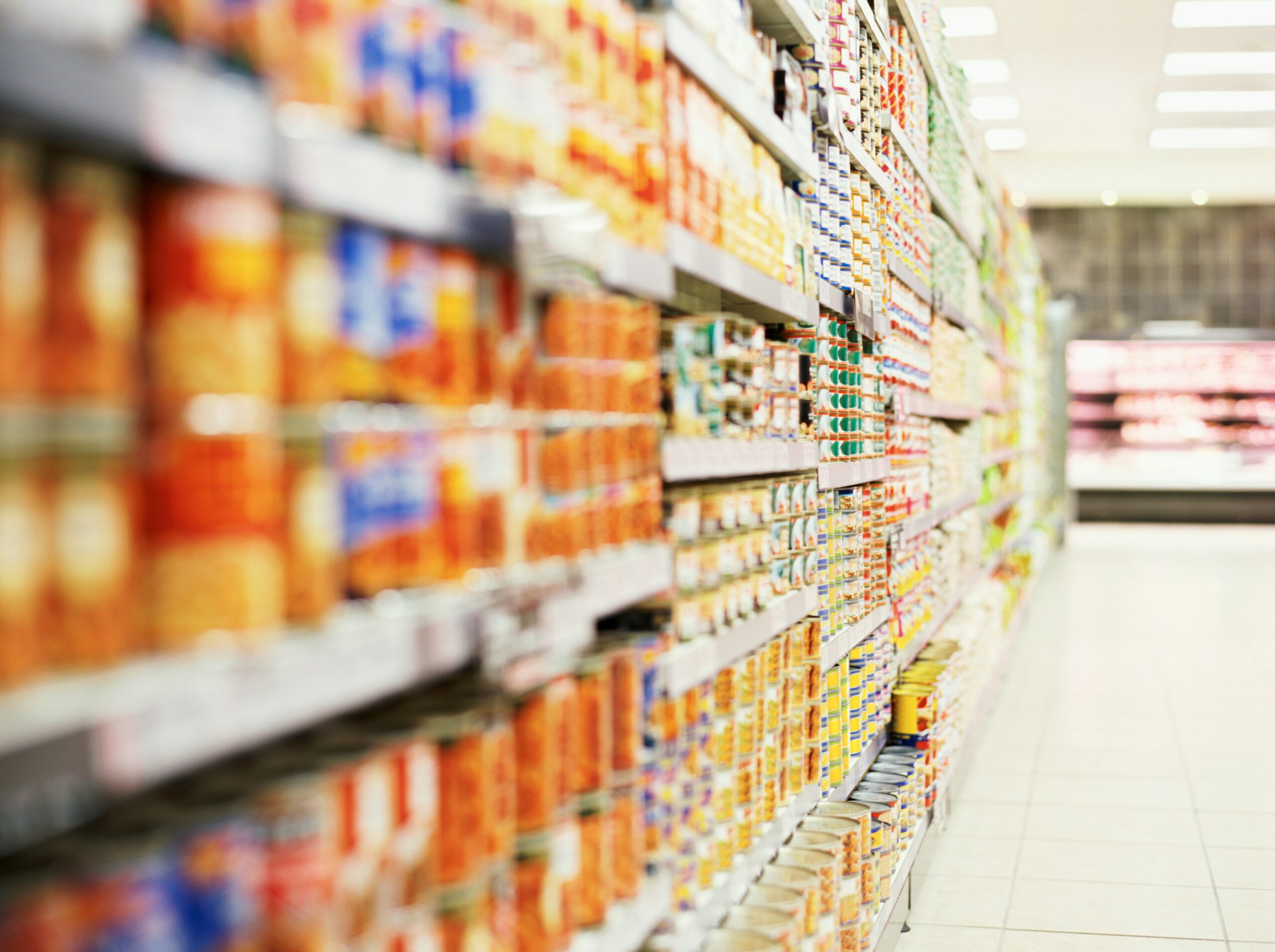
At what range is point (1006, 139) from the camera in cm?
1330

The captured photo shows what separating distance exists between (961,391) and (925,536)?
133cm

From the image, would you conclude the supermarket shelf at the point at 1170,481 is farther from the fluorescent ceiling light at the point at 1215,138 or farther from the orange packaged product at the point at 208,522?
the orange packaged product at the point at 208,522

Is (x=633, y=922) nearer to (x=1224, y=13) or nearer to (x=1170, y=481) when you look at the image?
(x=1224, y=13)

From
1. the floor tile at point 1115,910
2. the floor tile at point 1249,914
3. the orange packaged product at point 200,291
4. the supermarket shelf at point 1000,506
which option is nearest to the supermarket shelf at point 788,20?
the orange packaged product at point 200,291

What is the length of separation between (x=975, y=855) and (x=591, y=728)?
286 cm

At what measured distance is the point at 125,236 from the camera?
2.60 ft

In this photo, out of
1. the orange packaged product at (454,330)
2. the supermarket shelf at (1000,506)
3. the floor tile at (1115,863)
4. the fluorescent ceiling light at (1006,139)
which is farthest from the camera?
the fluorescent ceiling light at (1006,139)

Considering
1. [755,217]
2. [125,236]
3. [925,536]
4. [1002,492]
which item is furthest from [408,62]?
[1002,492]

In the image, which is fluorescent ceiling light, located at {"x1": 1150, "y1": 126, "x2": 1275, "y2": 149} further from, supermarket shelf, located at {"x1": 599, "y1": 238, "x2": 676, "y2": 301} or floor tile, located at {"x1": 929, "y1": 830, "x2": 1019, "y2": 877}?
supermarket shelf, located at {"x1": 599, "y1": 238, "x2": 676, "y2": 301}

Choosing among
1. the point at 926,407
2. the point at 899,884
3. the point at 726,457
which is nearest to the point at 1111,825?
the point at 899,884

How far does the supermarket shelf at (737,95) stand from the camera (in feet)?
5.67

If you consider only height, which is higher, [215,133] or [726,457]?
[215,133]

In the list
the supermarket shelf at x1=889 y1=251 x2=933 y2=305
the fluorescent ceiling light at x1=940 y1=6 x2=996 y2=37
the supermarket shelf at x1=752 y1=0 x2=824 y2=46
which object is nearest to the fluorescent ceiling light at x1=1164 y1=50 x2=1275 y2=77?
the fluorescent ceiling light at x1=940 y1=6 x2=996 y2=37

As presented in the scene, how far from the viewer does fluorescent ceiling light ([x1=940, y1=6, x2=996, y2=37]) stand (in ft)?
30.0
